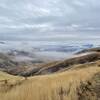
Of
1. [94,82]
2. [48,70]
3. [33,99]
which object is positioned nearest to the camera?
[33,99]

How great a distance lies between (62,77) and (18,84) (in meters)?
1.90

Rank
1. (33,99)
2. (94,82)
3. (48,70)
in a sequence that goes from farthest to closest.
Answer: (48,70), (94,82), (33,99)

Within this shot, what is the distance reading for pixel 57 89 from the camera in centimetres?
1145

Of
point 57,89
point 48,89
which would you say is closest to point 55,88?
point 57,89

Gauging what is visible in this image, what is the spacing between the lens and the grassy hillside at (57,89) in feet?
36.7

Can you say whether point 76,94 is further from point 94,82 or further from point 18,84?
point 18,84

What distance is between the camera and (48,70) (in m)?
26.4

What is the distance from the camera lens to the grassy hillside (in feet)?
36.7

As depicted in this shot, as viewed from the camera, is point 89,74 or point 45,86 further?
point 89,74

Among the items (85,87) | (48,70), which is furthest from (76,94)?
(48,70)

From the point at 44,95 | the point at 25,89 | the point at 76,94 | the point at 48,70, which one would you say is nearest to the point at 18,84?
the point at 25,89

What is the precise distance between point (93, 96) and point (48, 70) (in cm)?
1516

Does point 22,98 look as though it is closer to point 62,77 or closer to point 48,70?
point 62,77

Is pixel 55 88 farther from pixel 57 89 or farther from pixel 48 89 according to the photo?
pixel 48 89
